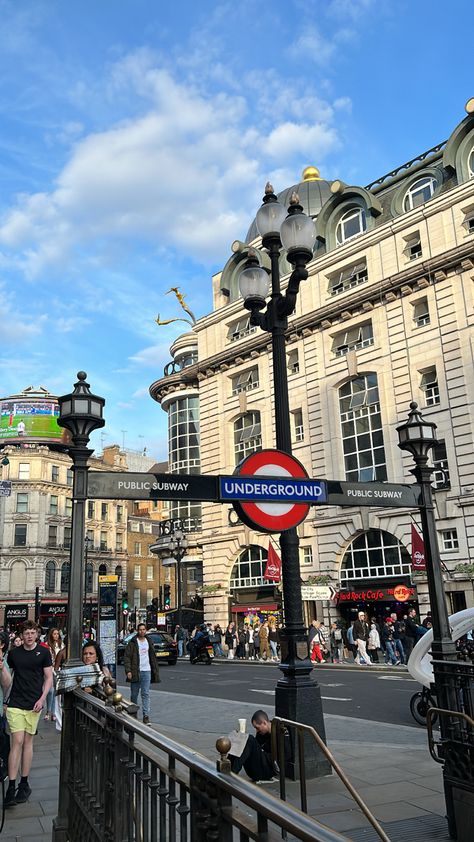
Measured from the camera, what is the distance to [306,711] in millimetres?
8250

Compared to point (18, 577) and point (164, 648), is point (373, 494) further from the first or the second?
point (18, 577)

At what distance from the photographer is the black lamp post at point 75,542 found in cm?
606

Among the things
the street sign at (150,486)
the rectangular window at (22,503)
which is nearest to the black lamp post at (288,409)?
the street sign at (150,486)

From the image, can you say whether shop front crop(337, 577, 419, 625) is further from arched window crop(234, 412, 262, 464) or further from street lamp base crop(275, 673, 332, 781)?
street lamp base crop(275, 673, 332, 781)

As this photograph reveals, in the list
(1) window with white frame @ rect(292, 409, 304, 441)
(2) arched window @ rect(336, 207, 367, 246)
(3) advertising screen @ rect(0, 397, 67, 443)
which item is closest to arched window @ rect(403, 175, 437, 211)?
(2) arched window @ rect(336, 207, 367, 246)

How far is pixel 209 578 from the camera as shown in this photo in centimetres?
4675

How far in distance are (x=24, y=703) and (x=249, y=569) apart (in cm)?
3743

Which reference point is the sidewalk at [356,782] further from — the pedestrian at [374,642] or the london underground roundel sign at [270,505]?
the pedestrian at [374,642]

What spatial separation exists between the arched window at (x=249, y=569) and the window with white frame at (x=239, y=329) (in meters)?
14.6

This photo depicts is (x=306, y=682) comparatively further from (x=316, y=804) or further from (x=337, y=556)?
(x=337, y=556)

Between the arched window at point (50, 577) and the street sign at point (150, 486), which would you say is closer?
the street sign at point (150, 486)

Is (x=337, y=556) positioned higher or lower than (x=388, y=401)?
lower

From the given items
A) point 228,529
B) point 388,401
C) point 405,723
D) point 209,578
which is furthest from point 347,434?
point 405,723

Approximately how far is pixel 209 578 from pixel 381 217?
25.8 m
